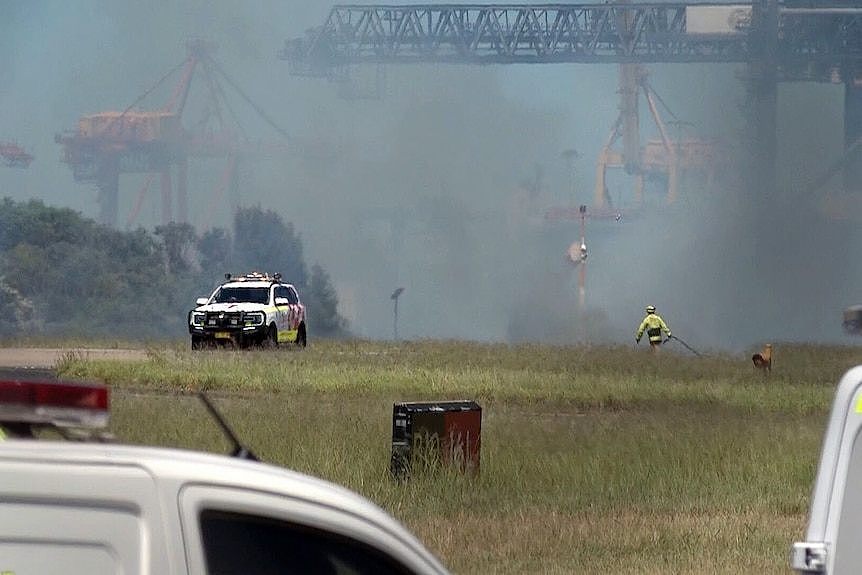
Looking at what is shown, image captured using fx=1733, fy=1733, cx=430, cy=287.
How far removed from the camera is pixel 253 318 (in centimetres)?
3531

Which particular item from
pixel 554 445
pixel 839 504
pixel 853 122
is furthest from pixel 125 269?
pixel 839 504

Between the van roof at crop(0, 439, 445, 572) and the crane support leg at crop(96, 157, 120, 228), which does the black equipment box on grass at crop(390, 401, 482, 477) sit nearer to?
the van roof at crop(0, 439, 445, 572)

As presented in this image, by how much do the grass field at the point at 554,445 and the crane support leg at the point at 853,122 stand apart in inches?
1779

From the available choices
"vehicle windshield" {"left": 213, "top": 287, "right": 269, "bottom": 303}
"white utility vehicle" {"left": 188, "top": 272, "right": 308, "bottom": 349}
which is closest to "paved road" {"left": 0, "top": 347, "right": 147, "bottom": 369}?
"white utility vehicle" {"left": 188, "top": 272, "right": 308, "bottom": 349}

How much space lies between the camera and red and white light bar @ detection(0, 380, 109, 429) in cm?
279

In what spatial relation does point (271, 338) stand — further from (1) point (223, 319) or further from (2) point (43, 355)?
(2) point (43, 355)

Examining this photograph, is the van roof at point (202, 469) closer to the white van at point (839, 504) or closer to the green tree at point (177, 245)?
the white van at point (839, 504)

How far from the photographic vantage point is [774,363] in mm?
36656

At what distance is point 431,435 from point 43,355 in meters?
21.9

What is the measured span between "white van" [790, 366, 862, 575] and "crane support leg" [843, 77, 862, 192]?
72418 mm

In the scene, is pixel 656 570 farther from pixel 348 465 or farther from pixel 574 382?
pixel 574 382

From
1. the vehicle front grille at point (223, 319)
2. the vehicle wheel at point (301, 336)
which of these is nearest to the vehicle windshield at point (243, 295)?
the vehicle front grille at point (223, 319)

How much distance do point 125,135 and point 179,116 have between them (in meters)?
5.85

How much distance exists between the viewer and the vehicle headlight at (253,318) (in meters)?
35.2
